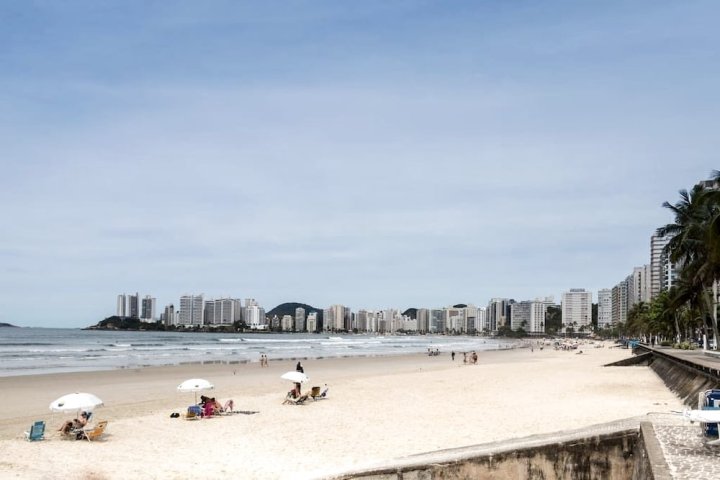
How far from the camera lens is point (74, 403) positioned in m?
14.8

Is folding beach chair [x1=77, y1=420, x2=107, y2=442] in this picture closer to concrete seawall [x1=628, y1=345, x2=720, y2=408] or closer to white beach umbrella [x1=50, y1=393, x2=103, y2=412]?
white beach umbrella [x1=50, y1=393, x2=103, y2=412]

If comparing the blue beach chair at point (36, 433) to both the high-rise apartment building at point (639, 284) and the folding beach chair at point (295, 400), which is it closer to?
the folding beach chair at point (295, 400)

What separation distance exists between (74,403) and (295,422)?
5487 mm

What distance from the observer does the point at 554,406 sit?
19.5 metres

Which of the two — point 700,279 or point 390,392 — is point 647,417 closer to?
point 390,392

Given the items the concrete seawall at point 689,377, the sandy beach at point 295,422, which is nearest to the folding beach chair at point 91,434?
the sandy beach at point 295,422

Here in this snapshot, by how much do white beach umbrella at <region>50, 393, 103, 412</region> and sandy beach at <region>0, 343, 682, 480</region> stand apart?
0.72 meters

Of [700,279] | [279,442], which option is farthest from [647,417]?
[700,279]

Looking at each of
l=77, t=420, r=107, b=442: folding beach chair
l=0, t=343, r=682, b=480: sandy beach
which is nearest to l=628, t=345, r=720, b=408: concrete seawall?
l=0, t=343, r=682, b=480: sandy beach

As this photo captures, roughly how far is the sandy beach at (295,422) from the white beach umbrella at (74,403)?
723 mm

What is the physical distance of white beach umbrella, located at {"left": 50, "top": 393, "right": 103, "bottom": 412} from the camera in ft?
47.9

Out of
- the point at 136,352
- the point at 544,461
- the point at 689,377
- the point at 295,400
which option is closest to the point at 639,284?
the point at 136,352

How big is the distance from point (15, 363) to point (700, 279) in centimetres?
4478

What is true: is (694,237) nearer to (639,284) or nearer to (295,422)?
(295,422)
